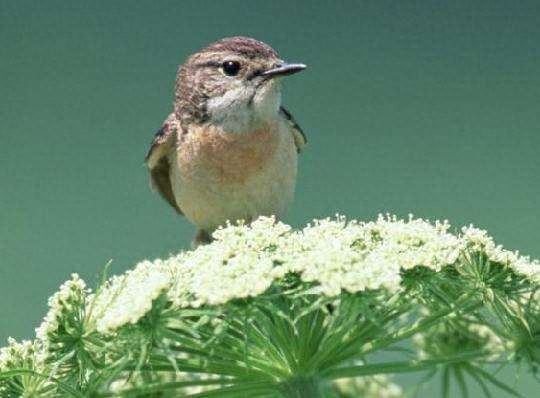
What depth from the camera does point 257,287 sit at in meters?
3.09

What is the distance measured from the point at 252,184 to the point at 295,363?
2805mm

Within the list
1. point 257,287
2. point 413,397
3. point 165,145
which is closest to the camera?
point 257,287

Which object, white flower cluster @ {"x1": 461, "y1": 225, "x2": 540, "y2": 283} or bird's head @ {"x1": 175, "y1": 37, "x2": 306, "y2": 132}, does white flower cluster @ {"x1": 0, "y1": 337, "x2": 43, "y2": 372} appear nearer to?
white flower cluster @ {"x1": 461, "y1": 225, "x2": 540, "y2": 283}

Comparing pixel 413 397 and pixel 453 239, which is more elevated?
pixel 453 239

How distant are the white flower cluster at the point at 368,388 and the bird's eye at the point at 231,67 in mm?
2472

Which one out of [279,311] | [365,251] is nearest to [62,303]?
[279,311]

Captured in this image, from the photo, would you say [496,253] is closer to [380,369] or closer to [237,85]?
[380,369]

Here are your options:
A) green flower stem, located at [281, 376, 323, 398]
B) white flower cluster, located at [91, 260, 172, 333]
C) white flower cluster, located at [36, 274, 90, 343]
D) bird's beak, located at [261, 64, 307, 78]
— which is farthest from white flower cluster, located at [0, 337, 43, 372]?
bird's beak, located at [261, 64, 307, 78]

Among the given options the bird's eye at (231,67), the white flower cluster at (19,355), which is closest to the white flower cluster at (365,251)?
the white flower cluster at (19,355)

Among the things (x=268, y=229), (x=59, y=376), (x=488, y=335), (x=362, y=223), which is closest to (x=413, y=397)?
(x=488, y=335)

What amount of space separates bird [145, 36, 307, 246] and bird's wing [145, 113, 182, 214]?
172 mm

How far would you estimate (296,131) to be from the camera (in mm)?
6840

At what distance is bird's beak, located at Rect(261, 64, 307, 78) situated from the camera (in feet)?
19.5

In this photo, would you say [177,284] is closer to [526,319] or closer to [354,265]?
[354,265]
